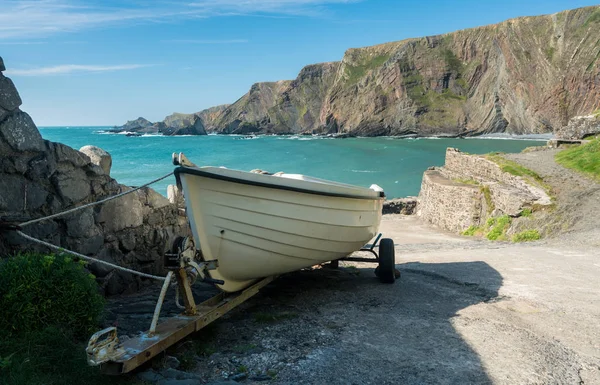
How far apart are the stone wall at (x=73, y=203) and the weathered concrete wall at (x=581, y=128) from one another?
87.9 ft

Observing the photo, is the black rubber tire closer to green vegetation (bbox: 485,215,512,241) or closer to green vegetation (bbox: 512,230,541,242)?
green vegetation (bbox: 512,230,541,242)

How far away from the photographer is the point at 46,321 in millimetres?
4250

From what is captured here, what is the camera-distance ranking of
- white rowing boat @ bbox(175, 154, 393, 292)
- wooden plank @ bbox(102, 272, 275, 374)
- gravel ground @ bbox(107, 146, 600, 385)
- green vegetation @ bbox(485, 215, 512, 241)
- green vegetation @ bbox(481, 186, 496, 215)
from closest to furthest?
wooden plank @ bbox(102, 272, 275, 374) < gravel ground @ bbox(107, 146, 600, 385) < white rowing boat @ bbox(175, 154, 393, 292) < green vegetation @ bbox(485, 215, 512, 241) < green vegetation @ bbox(481, 186, 496, 215)

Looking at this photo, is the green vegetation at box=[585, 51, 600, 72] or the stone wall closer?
the stone wall

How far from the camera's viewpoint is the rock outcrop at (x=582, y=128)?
27125mm

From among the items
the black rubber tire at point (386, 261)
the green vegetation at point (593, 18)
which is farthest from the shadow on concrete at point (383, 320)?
the green vegetation at point (593, 18)

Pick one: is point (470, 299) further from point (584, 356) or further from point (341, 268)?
point (341, 268)

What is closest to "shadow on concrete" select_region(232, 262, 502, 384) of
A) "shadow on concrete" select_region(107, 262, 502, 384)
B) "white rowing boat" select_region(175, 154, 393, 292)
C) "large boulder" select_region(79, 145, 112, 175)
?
"shadow on concrete" select_region(107, 262, 502, 384)

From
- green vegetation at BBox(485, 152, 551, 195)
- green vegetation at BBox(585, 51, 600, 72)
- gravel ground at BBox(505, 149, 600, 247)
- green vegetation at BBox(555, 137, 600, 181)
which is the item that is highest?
green vegetation at BBox(585, 51, 600, 72)

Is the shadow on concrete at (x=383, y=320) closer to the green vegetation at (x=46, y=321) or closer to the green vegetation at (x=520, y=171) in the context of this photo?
the green vegetation at (x=46, y=321)

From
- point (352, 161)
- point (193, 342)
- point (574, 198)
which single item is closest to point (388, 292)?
point (193, 342)

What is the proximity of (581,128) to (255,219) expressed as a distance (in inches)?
1091

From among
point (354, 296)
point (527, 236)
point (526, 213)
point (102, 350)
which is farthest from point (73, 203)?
point (526, 213)

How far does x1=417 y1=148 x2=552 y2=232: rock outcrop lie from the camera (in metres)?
16.3
